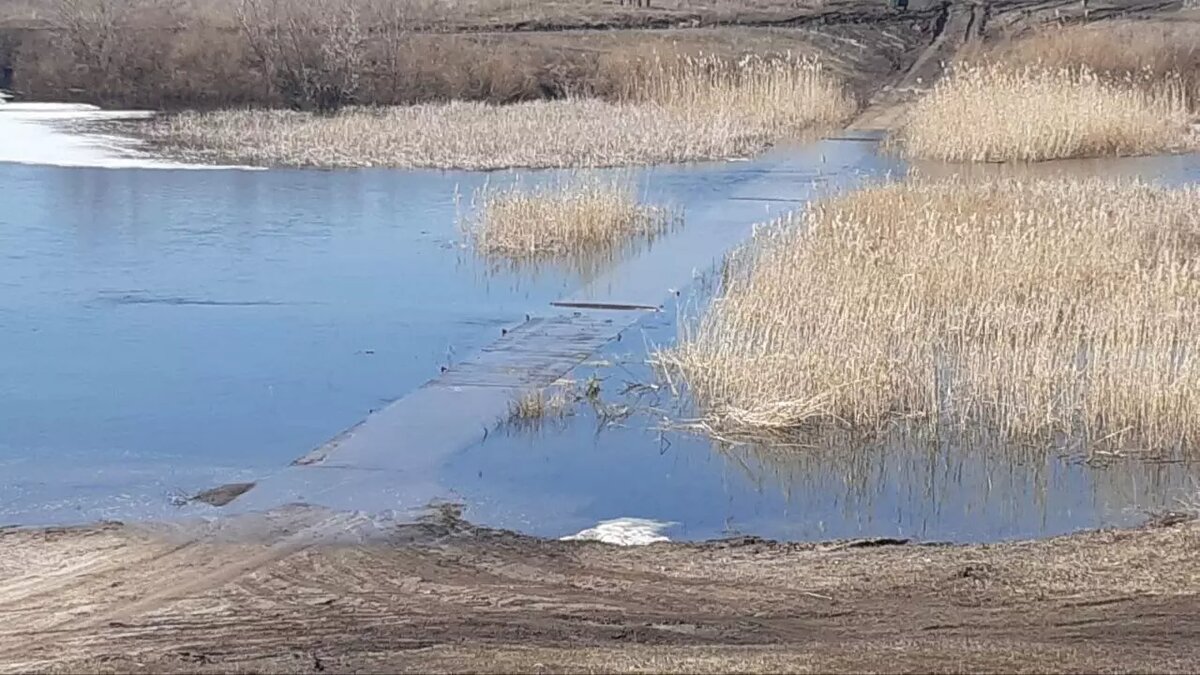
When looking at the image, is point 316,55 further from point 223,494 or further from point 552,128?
point 223,494

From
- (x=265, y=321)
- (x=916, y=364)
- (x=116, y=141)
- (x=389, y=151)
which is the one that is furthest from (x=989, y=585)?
(x=116, y=141)

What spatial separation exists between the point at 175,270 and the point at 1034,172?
9.97m

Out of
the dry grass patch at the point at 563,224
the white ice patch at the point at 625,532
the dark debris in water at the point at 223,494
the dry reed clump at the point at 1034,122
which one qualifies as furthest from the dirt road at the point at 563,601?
the dry reed clump at the point at 1034,122

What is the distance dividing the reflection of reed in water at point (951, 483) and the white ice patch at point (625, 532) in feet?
2.41

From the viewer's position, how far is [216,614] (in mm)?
6219

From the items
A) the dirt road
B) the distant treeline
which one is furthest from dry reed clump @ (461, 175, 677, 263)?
the distant treeline

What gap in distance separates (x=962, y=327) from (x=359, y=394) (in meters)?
3.85

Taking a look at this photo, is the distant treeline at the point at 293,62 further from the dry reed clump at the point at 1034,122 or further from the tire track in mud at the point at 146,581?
the tire track in mud at the point at 146,581

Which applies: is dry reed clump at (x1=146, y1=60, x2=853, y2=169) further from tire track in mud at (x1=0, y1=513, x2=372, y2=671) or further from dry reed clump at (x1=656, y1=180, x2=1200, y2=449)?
tire track in mud at (x1=0, y1=513, x2=372, y2=671)

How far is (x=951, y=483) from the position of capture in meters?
8.75

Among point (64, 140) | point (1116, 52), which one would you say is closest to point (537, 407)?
point (64, 140)

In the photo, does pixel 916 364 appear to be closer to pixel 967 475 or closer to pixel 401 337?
pixel 967 475

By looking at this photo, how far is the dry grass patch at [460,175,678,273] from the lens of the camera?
49.7 ft

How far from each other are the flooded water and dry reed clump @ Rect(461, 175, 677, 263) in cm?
31
